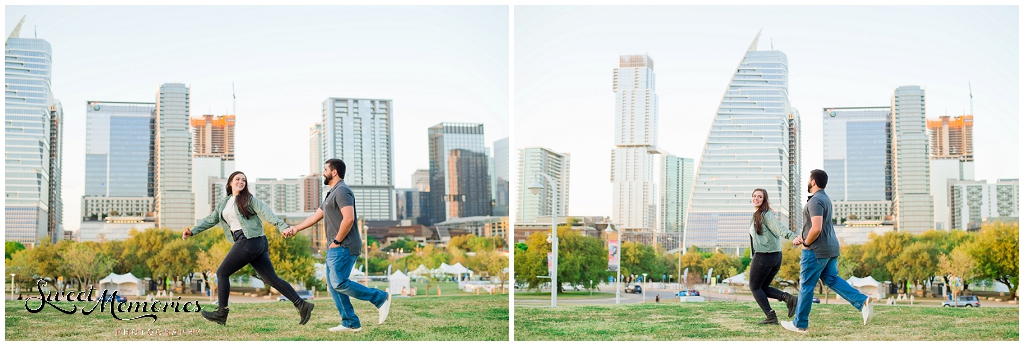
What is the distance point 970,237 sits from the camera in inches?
485

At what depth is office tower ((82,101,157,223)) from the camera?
1312cm

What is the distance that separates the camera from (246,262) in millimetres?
6598

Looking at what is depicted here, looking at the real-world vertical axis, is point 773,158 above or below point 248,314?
above

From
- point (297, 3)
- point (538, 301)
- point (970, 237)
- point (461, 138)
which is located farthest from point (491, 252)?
point (970, 237)

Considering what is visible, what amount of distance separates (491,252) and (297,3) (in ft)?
28.3

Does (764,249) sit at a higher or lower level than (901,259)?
higher

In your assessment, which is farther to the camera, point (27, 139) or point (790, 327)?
point (27, 139)

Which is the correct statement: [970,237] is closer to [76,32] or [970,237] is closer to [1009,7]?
[1009,7]

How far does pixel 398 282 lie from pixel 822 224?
12.6 m

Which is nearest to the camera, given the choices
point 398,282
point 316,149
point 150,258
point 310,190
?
point 150,258

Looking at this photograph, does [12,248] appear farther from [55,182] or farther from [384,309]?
[384,309]

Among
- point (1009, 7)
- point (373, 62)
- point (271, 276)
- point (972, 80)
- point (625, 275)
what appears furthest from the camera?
point (625, 275)

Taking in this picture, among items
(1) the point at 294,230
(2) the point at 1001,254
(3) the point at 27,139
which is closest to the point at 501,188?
(3) the point at 27,139

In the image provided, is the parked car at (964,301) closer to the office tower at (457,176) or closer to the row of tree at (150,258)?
the row of tree at (150,258)
